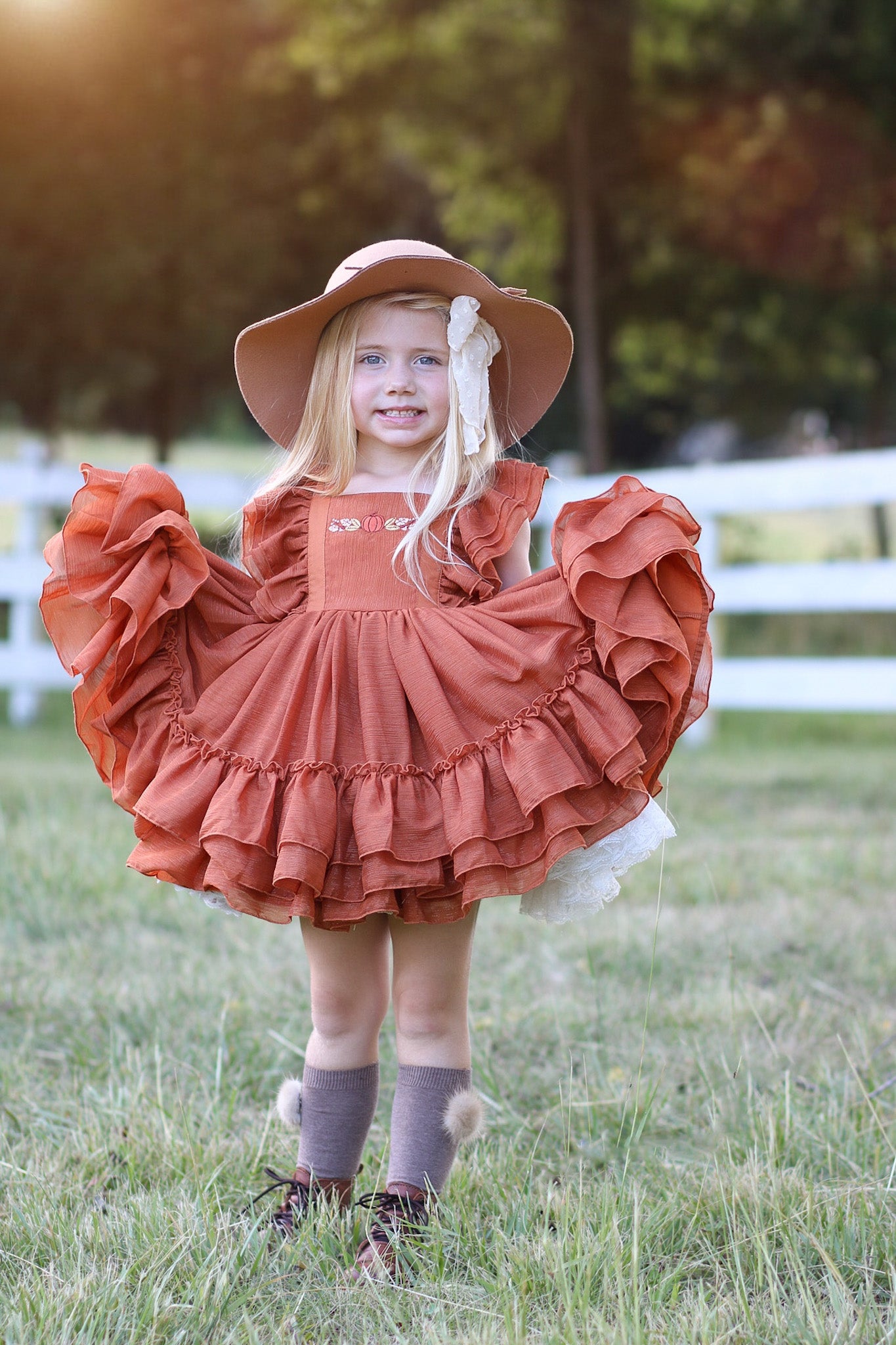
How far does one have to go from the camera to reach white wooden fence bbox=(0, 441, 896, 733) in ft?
22.0

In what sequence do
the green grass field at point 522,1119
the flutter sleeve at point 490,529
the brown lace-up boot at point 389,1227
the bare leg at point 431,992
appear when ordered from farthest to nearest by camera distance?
the flutter sleeve at point 490,529
the bare leg at point 431,992
the brown lace-up boot at point 389,1227
the green grass field at point 522,1119

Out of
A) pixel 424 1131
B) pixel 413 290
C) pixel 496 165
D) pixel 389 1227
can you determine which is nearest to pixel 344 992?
pixel 424 1131

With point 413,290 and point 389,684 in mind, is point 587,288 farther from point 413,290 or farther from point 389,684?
point 389,684

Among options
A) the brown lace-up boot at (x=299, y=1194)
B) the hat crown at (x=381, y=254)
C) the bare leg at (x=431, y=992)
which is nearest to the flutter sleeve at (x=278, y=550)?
the hat crown at (x=381, y=254)

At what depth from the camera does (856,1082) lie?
2.71 metres

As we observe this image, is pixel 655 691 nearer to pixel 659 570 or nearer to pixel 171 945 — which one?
pixel 659 570

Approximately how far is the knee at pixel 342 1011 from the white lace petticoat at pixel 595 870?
0.25 metres

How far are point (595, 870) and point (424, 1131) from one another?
53 cm

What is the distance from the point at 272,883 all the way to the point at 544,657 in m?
0.56

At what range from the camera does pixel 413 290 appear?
8.43 ft

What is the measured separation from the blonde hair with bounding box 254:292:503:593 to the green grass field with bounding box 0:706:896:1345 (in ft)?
2.52

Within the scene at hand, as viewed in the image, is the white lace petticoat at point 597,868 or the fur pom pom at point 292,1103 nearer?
the white lace petticoat at point 597,868

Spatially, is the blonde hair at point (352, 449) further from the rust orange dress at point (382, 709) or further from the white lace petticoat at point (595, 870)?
the white lace petticoat at point (595, 870)

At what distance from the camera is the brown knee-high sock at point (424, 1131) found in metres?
2.28
